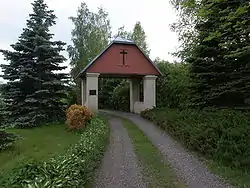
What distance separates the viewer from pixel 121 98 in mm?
29219

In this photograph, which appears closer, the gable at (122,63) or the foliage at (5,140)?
the foliage at (5,140)

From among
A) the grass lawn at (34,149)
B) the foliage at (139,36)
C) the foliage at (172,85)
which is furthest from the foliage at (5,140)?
the foliage at (139,36)

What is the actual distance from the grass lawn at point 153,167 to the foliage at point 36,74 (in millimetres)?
8819

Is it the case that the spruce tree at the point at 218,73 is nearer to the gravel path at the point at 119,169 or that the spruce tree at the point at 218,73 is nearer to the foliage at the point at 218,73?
the foliage at the point at 218,73

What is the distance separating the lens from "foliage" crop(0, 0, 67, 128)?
1778 centimetres

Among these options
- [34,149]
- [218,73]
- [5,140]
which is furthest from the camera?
[218,73]

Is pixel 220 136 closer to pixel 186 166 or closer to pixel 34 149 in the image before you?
pixel 186 166

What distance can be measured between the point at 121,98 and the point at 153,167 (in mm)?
21901

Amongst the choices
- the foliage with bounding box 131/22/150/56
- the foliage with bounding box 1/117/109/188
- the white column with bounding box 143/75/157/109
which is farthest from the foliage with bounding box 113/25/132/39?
the foliage with bounding box 1/117/109/188

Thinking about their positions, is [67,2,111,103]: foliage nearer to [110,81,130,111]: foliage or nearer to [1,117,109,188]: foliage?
[110,81,130,111]: foliage

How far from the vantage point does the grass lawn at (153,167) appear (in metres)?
6.19

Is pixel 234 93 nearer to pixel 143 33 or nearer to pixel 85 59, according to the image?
pixel 85 59

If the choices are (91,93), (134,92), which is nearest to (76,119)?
(91,93)

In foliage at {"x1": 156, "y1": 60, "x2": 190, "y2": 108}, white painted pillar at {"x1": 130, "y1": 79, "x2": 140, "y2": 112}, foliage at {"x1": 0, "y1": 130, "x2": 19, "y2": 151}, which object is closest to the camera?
foliage at {"x1": 0, "y1": 130, "x2": 19, "y2": 151}
